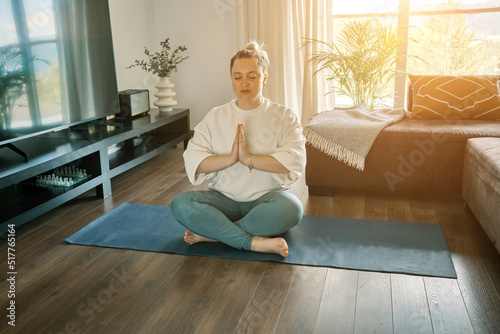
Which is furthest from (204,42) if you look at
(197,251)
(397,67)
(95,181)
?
(197,251)

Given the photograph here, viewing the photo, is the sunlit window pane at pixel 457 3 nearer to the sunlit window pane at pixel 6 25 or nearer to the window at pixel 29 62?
the window at pixel 29 62

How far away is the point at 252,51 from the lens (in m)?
2.20

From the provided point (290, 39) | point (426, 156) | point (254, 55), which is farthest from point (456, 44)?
point (254, 55)

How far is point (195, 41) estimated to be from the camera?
4.86 m

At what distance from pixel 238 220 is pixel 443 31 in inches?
126

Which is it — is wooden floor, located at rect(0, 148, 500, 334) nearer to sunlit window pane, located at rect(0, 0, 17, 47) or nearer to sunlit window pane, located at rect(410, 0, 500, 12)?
sunlit window pane, located at rect(0, 0, 17, 47)

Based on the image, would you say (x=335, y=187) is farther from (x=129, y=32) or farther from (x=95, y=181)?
(x=129, y=32)

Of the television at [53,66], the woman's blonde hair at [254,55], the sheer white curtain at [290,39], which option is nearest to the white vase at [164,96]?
the television at [53,66]

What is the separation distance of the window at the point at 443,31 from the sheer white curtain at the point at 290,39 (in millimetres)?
278

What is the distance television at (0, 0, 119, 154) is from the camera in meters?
2.46

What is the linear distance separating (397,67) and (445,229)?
2.47 metres

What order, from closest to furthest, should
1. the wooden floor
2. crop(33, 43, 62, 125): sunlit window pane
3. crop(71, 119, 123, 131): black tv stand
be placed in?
the wooden floor → crop(33, 43, 62, 125): sunlit window pane → crop(71, 119, 123, 131): black tv stand

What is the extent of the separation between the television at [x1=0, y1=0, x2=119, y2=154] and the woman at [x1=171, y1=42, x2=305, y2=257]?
0.96 meters

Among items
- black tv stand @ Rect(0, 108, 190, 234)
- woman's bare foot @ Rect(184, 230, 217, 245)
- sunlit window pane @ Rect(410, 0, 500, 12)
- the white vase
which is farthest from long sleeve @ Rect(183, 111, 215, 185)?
sunlit window pane @ Rect(410, 0, 500, 12)
